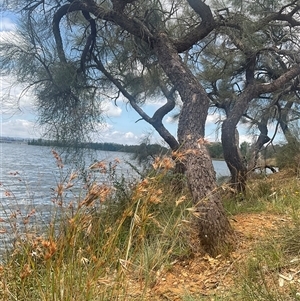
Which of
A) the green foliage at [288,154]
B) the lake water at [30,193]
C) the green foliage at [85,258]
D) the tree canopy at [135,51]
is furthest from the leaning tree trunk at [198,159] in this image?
the green foliage at [288,154]

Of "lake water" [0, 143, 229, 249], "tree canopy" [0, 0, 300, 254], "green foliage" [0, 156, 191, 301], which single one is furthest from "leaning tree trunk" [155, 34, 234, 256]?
"green foliage" [0, 156, 191, 301]

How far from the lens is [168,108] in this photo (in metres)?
8.61

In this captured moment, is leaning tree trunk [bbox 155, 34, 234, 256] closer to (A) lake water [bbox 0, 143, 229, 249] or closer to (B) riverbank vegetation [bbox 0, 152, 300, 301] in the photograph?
(B) riverbank vegetation [bbox 0, 152, 300, 301]

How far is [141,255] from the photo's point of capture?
2010 millimetres

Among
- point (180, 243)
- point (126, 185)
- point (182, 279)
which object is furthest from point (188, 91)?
point (182, 279)

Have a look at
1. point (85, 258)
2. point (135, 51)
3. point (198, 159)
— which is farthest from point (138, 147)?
point (85, 258)

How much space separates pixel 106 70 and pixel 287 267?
6.44 meters

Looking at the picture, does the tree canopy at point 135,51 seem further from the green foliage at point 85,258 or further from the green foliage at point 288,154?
the green foliage at point 85,258

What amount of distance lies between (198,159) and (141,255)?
2.03 metres

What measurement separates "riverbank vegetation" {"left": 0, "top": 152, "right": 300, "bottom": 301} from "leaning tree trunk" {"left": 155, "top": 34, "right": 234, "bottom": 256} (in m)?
0.14

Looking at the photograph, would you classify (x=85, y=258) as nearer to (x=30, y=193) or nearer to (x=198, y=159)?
(x=30, y=193)

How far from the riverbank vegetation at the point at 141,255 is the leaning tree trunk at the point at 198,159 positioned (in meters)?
0.14

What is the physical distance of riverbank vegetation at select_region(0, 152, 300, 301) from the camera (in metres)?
1.65

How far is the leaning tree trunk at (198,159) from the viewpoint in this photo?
11.4ft
